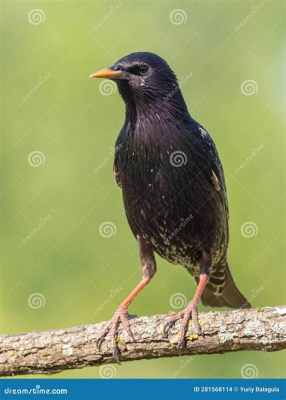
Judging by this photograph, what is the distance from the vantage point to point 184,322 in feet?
14.4

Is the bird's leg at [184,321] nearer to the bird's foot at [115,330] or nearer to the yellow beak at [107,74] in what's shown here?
the bird's foot at [115,330]

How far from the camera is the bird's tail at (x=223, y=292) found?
587 centimetres

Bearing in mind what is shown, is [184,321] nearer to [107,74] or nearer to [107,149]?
[107,74]

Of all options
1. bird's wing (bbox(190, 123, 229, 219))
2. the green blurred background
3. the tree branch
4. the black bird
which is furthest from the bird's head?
the green blurred background

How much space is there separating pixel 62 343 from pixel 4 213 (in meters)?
3.49

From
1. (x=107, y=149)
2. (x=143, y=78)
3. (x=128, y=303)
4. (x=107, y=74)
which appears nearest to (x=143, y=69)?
(x=143, y=78)

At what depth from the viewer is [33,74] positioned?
805cm

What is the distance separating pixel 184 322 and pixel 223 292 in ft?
5.39

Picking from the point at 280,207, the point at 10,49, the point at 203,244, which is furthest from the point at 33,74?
the point at 203,244

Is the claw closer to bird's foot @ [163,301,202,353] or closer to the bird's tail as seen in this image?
bird's foot @ [163,301,202,353]

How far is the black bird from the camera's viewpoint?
16.4 ft

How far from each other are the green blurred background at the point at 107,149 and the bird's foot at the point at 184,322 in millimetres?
2272

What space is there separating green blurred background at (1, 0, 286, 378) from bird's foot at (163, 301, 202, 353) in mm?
2272

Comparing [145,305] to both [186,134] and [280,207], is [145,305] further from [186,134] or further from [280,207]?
[186,134]
